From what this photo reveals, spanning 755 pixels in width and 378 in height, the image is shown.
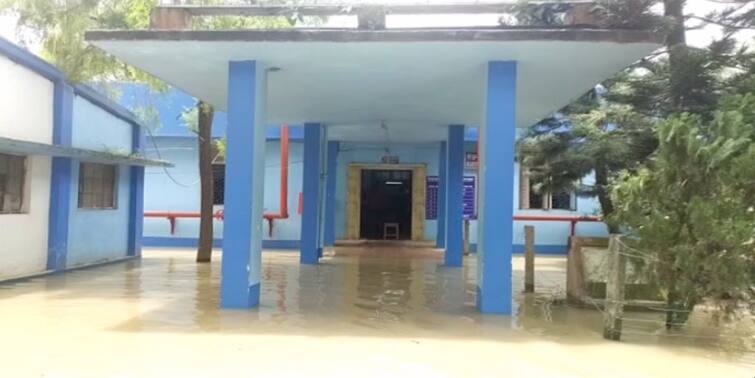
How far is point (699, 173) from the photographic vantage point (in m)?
6.40

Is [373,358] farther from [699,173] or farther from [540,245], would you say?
[540,245]

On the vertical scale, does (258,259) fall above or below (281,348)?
above

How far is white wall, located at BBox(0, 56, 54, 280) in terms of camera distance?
1028 centimetres

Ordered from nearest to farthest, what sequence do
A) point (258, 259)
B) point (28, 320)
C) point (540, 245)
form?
point (28, 320) < point (258, 259) < point (540, 245)

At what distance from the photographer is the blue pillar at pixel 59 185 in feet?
38.2

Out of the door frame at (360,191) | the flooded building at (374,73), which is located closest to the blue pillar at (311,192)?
the flooded building at (374,73)

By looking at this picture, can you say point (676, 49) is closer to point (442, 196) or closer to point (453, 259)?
point (453, 259)

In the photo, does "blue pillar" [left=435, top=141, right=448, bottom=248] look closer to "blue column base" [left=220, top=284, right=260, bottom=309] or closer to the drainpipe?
the drainpipe

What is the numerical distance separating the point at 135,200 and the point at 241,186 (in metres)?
8.15

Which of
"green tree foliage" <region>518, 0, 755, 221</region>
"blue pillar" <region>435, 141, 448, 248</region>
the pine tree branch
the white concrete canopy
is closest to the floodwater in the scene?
"green tree foliage" <region>518, 0, 755, 221</region>

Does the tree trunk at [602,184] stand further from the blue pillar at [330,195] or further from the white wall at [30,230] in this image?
the white wall at [30,230]

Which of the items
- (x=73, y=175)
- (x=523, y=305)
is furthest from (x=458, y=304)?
(x=73, y=175)

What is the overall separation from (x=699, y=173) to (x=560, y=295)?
3975mm

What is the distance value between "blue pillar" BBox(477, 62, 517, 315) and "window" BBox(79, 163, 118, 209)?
8516 mm
